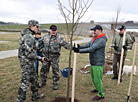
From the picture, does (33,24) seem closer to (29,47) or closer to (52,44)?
(29,47)

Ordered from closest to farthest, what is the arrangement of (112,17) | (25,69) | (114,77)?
(25,69)
(114,77)
(112,17)

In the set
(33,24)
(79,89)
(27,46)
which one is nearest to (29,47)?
(27,46)

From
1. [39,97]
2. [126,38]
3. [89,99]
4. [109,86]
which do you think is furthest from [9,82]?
[126,38]

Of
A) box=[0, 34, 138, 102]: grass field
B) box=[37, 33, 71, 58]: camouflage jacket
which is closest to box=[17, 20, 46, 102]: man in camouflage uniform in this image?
box=[0, 34, 138, 102]: grass field

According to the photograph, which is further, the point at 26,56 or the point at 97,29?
the point at 97,29

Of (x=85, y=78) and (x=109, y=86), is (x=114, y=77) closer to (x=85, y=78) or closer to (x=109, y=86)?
(x=109, y=86)

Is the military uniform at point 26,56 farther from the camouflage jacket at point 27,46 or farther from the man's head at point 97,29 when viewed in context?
the man's head at point 97,29

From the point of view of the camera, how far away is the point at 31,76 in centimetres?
322

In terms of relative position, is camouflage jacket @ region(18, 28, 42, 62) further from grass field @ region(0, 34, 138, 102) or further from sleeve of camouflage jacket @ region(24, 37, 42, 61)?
grass field @ region(0, 34, 138, 102)

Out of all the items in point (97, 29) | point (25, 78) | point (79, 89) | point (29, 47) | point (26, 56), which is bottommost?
point (79, 89)

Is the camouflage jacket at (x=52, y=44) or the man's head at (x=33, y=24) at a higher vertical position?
the man's head at (x=33, y=24)

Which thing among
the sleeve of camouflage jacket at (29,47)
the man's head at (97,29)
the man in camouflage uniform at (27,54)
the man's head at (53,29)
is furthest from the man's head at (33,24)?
the man's head at (97,29)

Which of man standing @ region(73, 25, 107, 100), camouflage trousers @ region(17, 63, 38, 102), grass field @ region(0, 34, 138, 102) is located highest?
man standing @ region(73, 25, 107, 100)

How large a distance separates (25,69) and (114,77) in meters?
3.95
